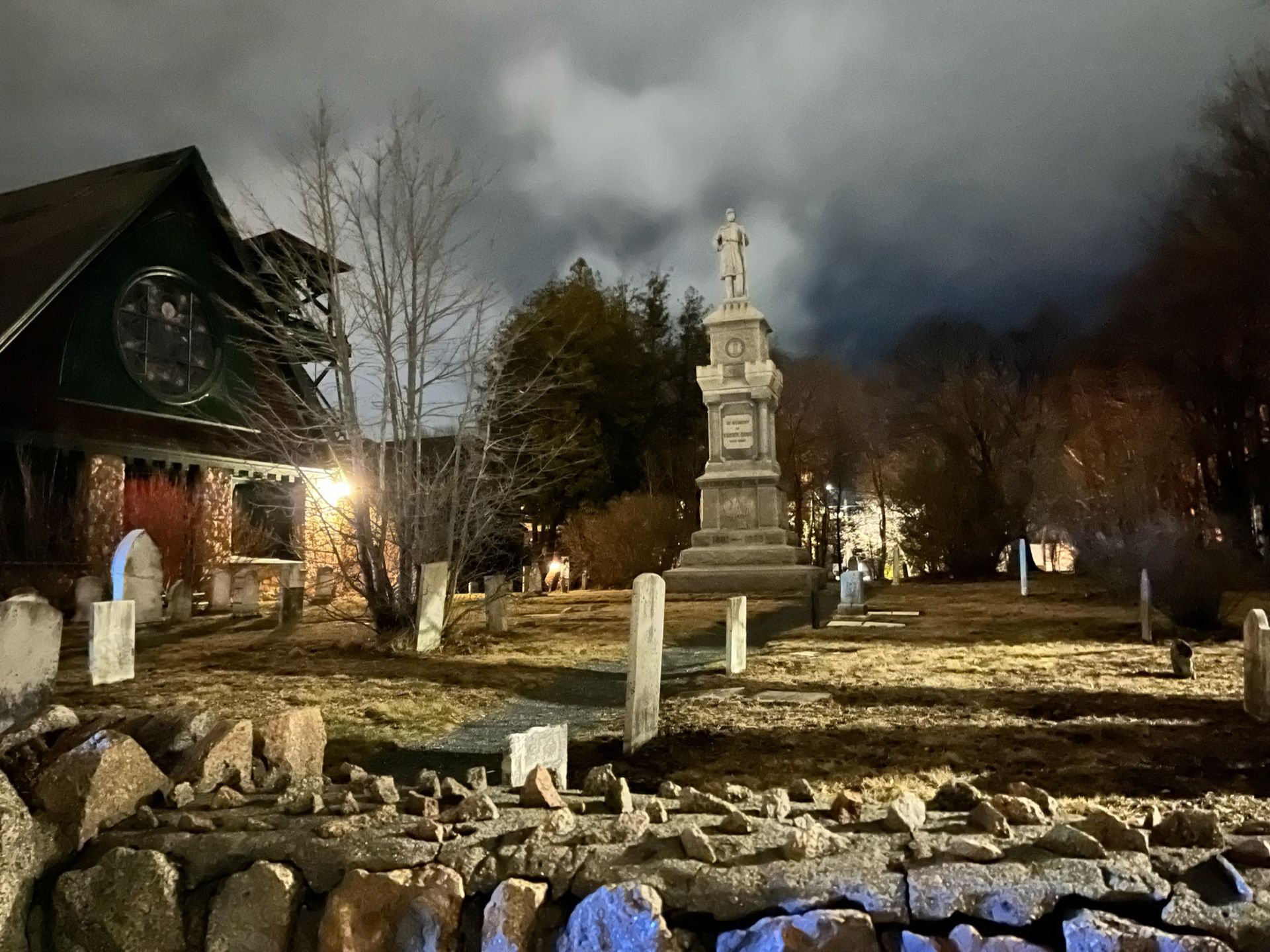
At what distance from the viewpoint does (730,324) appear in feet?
64.3

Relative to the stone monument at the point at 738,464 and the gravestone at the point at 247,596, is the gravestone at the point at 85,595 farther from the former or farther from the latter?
the stone monument at the point at 738,464

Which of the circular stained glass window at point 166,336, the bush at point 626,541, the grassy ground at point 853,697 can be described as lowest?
the grassy ground at point 853,697

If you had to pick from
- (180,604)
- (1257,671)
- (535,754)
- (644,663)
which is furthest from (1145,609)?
(180,604)

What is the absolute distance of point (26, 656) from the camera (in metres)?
4.94

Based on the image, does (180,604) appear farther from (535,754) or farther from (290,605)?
(535,754)

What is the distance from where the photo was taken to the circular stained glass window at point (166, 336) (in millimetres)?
18469

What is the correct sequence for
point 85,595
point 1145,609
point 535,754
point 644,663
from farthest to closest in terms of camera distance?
1. point 85,595
2. point 1145,609
3. point 644,663
4. point 535,754

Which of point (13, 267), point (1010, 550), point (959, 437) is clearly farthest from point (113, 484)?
point (959, 437)

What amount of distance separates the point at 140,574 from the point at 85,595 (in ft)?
7.23

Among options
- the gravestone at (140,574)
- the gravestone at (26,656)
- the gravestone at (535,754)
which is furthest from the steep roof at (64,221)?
the gravestone at (535,754)

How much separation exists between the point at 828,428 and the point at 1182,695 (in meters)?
31.3

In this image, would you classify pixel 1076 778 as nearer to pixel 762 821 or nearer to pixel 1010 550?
pixel 762 821

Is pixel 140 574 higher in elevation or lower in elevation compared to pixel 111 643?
higher

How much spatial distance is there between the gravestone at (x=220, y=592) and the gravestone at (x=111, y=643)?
8.11 m
